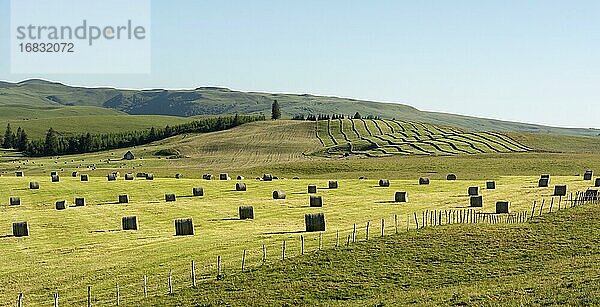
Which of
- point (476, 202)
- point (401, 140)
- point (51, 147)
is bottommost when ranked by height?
point (51, 147)

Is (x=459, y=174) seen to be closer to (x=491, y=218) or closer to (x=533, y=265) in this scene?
(x=491, y=218)

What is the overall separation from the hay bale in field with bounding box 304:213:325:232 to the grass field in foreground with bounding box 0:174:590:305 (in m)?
0.60

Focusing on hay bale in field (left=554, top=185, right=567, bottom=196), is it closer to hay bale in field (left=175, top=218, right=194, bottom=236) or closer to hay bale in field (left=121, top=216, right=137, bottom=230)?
hay bale in field (left=175, top=218, right=194, bottom=236)

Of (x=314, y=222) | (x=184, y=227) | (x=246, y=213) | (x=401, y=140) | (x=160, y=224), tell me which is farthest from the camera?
(x=401, y=140)

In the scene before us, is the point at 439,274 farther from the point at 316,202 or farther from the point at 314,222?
the point at 316,202

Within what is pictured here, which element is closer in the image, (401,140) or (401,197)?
(401,197)

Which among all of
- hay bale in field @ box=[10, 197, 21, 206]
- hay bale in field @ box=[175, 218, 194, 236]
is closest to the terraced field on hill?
hay bale in field @ box=[10, 197, 21, 206]

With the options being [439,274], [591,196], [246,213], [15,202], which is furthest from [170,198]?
[439,274]

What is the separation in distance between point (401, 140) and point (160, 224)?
10428 cm

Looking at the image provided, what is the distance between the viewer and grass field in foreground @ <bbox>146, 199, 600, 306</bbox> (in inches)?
935

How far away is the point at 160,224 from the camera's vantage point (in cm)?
4619

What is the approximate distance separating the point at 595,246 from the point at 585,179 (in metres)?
46.0

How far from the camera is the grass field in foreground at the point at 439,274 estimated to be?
77.9 ft

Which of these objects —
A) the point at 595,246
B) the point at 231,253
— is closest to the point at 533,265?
the point at 595,246
